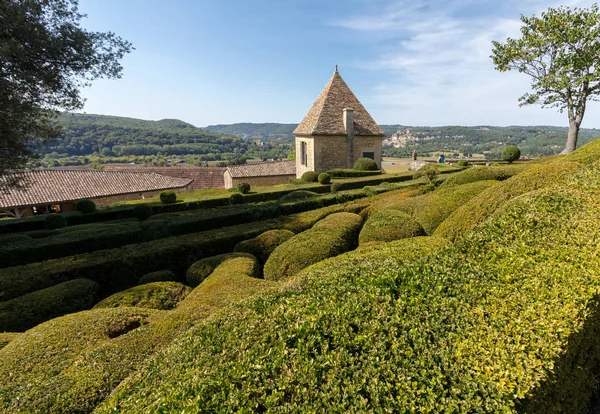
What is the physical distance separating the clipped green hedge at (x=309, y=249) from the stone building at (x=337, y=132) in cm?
1648

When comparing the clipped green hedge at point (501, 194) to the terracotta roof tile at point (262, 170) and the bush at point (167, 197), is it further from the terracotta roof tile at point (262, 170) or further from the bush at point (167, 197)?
the terracotta roof tile at point (262, 170)

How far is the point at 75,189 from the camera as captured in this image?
918 inches

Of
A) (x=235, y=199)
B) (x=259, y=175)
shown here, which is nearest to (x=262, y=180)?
(x=259, y=175)

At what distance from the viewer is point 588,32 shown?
18.2 metres

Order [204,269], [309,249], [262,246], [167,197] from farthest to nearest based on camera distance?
1. [167,197]
2. [262,246]
3. [204,269]
4. [309,249]

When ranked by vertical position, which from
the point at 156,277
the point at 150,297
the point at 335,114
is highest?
the point at 335,114

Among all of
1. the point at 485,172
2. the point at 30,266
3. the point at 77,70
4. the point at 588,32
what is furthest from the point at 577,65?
the point at 30,266

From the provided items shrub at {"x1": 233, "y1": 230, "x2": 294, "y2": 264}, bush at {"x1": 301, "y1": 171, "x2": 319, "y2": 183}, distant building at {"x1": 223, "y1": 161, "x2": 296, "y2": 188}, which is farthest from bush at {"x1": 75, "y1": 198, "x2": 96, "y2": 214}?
bush at {"x1": 301, "y1": 171, "x2": 319, "y2": 183}

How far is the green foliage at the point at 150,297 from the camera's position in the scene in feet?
19.1

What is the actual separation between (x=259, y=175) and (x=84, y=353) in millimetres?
27181

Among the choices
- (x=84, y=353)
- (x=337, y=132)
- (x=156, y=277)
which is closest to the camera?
(x=84, y=353)

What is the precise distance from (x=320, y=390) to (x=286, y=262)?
4793 mm

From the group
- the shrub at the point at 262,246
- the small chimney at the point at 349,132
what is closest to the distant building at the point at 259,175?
the small chimney at the point at 349,132

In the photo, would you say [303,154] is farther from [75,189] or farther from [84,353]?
[84,353]
